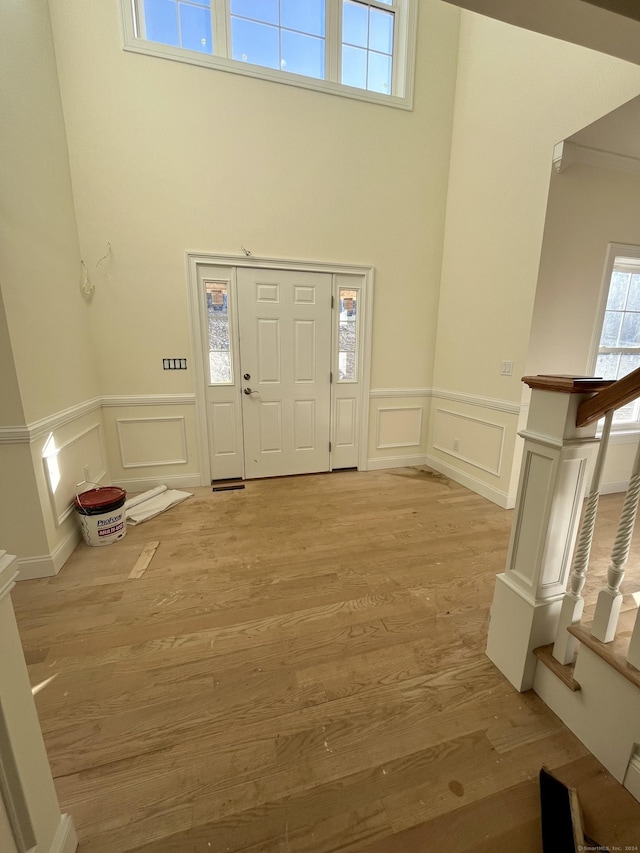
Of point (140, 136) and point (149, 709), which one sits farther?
point (140, 136)

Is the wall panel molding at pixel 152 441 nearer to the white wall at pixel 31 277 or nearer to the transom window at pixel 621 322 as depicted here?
the white wall at pixel 31 277

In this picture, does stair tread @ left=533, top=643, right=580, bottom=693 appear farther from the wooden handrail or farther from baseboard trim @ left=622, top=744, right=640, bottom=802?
the wooden handrail

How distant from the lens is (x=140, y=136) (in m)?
2.84

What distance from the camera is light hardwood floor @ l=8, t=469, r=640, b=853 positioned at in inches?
41.4

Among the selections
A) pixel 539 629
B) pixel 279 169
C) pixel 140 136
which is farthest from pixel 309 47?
pixel 539 629

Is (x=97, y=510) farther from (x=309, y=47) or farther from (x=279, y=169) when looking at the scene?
(x=309, y=47)

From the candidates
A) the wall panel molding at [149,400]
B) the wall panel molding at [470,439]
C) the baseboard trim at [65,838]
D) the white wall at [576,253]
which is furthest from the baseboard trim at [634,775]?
the wall panel molding at [149,400]

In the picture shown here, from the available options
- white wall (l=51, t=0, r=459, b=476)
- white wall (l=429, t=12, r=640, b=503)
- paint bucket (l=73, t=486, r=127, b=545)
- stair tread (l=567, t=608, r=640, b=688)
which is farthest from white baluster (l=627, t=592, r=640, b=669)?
white wall (l=51, t=0, r=459, b=476)

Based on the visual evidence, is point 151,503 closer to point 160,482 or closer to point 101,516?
point 160,482

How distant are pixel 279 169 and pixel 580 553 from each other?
11.6ft

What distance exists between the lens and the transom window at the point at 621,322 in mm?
2920

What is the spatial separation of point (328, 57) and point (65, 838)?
4944 millimetres

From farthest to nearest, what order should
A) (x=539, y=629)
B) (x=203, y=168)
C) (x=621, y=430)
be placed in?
(x=621, y=430) < (x=203, y=168) < (x=539, y=629)

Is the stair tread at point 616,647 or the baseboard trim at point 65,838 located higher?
the stair tread at point 616,647
